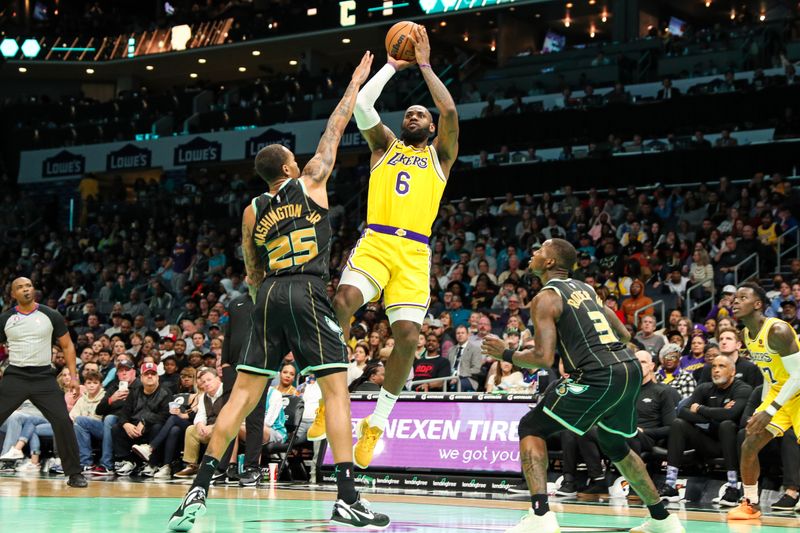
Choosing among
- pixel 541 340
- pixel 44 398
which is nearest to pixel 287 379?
pixel 44 398

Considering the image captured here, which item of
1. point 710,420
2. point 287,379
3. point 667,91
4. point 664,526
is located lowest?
point 664,526

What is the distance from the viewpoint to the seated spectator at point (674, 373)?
12.7m

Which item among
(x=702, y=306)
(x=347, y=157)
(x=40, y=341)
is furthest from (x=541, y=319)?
(x=347, y=157)

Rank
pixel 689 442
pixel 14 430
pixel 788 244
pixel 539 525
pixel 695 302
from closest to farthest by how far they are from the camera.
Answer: pixel 539 525 → pixel 689 442 → pixel 14 430 → pixel 695 302 → pixel 788 244

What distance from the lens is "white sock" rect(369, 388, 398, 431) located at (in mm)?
7809

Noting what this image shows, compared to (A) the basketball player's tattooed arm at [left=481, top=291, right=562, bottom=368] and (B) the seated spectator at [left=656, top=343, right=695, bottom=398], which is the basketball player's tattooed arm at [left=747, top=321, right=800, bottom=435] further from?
(A) the basketball player's tattooed arm at [left=481, top=291, right=562, bottom=368]

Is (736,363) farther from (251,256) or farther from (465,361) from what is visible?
(251,256)

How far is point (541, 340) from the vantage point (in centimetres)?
697

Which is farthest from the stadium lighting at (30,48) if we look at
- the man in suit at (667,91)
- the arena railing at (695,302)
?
the arena railing at (695,302)

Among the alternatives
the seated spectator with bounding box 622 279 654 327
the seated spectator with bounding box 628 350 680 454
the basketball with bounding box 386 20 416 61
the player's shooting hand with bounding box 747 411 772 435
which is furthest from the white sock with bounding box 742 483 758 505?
the seated spectator with bounding box 622 279 654 327

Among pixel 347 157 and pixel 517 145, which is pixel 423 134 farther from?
pixel 347 157

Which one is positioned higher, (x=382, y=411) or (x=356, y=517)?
(x=382, y=411)

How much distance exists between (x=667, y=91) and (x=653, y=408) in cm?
1466

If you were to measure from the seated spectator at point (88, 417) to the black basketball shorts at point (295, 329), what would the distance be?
886 centimetres
